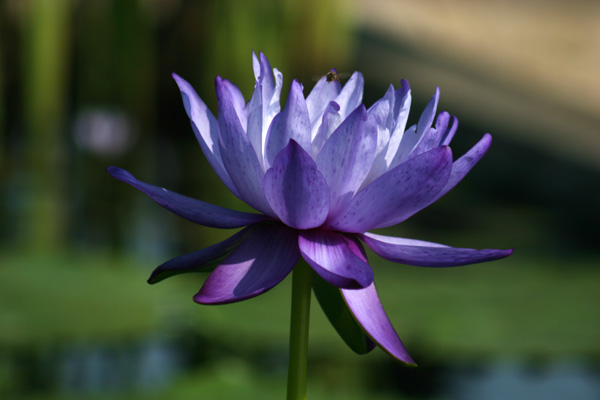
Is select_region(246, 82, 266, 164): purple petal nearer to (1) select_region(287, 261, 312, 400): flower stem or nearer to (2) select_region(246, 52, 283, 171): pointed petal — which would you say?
(2) select_region(246, 52, 283, 171): pointed petal

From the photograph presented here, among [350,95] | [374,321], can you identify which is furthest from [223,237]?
[374,321]

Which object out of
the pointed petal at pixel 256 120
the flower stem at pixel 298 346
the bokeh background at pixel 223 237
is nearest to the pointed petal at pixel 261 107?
the pointed petal at pixel 256 120

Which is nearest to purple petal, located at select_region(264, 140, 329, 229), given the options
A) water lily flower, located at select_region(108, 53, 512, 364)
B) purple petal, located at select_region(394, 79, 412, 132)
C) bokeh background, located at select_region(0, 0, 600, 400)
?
water lily flower, located at select_region(108, 53, 512, 364)

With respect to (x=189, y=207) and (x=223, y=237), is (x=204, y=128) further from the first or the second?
(x=223, y=237)

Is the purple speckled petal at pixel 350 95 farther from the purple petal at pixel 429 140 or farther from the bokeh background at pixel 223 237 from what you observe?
the bokeh background at pixel 223 237

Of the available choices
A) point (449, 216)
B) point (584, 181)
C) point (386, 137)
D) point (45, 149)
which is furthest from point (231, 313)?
point (584, 181)
